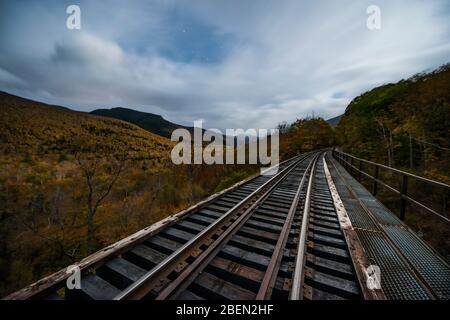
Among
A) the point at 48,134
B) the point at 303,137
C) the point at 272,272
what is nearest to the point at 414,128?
the point at 272,272

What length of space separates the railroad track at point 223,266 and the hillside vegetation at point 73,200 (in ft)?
23.8

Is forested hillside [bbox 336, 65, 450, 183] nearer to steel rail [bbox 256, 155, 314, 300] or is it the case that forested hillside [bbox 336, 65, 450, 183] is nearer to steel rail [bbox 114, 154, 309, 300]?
steel rail [bbox 256, 155, 314, 300]

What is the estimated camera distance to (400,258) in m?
2.65

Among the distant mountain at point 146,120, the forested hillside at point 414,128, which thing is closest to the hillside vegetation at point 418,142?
the forested hillside at point 414,128

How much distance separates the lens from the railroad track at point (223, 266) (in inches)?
77.4

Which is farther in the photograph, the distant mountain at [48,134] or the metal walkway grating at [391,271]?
the distant mountain at [48,134]

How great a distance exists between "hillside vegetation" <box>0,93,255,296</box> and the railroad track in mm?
7246

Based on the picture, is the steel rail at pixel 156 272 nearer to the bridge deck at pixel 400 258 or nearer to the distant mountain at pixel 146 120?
the bridge deck at pixel 400 258

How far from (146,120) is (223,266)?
452 feet

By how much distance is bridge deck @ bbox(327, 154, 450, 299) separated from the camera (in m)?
2.07

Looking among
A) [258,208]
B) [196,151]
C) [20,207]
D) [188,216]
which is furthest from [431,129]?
[20,207]

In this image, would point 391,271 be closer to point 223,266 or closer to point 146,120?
point 223,266

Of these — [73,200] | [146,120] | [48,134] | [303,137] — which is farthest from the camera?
[146,120]

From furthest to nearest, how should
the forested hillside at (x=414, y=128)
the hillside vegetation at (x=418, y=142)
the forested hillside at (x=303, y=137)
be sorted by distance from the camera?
1. the forested hillside at (x=303, y=137)
2. the forested hillside at (x=414, y=128)
3. the hillside vegetation at (x=418, y=142)
